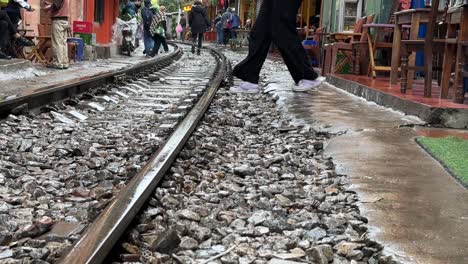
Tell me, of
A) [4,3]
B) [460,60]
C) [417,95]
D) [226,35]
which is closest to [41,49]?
[4,3]

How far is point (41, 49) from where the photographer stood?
42.4ft

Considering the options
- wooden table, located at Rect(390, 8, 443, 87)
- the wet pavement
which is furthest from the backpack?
the wet pavement

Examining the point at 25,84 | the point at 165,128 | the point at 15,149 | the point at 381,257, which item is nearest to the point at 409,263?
the point at 381,257

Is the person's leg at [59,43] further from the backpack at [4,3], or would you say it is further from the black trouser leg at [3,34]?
the backpack at [4,3]

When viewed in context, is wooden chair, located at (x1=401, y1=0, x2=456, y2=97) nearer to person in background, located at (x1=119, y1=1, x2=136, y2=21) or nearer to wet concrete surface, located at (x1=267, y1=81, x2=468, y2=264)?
wet concrete surface, located at (x1=267, y1=81, x2=468, y2=264)

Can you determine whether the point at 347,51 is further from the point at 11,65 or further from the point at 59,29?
the point at 11,65

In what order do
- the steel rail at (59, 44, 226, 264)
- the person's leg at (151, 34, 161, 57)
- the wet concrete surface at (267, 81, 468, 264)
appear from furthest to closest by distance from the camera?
the person's leg at (151, 34, 161, 57), the wet concrete surface at (267, 81, 468, 264), the steel rail at (59, 44, 226, 264)

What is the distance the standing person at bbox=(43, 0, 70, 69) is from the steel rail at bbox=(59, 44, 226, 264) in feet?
26.3

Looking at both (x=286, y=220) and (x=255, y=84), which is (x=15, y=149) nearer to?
(x=286, y=220)

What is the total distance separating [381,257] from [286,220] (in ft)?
2.35

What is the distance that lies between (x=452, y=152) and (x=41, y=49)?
10489 mm

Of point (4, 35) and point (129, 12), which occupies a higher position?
point (129, 12)

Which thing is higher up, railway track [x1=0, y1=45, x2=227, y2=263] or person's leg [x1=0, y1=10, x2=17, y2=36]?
person's leg [x1=0, y1=10, x2=17, y2=36]

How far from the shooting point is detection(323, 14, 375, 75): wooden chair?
385 inches
